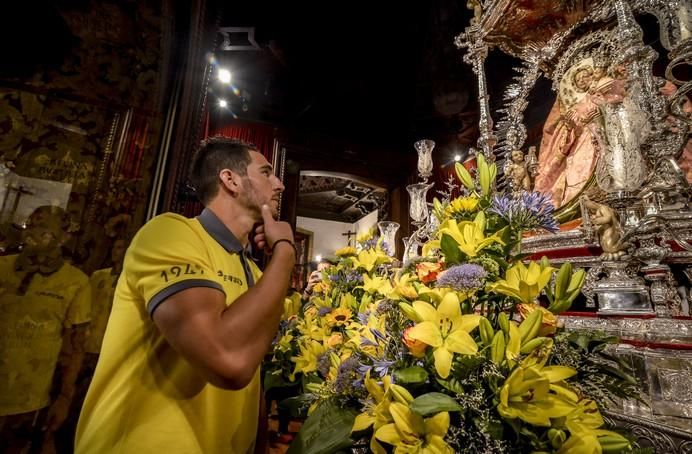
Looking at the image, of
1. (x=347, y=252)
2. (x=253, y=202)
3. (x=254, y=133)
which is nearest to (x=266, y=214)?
(x=253, y=202)

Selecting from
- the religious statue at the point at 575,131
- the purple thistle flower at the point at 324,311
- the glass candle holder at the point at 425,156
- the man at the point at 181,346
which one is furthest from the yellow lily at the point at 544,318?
the religious statue at the point at 575,131

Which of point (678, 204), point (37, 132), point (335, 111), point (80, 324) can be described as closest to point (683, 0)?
point (678, 204)

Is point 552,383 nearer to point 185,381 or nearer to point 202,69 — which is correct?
point 185,381

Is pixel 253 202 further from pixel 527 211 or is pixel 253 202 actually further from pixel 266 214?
pixel 527 211

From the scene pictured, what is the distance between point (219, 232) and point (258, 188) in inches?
7.8

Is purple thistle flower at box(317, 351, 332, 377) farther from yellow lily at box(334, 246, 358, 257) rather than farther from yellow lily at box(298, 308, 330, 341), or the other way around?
yellow lily at box(334, 246, 358, 257)

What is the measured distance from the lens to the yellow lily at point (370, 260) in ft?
4.20

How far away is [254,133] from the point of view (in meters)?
5.05

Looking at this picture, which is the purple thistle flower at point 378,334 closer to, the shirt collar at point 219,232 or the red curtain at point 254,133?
the shirt collar at point 219,232

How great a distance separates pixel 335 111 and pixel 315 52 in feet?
3.73

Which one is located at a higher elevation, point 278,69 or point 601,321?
point 278,69

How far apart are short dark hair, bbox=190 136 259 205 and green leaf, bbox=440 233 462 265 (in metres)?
→ 0.65

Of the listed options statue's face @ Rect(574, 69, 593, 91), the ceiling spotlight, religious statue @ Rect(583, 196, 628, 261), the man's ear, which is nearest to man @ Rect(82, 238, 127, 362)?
the man's ear

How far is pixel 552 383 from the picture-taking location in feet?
1.46
